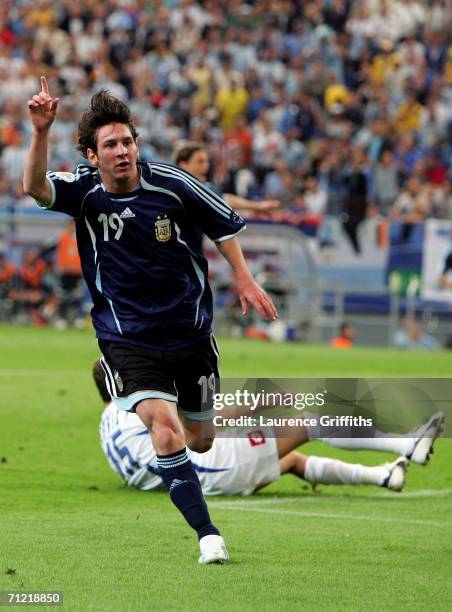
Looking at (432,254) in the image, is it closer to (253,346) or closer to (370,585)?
(253,346)

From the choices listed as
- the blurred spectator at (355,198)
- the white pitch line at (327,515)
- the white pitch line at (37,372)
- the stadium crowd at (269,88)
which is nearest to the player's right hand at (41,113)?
the white pitch line at (327,515)

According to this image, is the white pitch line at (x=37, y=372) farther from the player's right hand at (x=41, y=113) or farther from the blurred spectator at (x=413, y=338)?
the player's right hand at (x=41, y=113)

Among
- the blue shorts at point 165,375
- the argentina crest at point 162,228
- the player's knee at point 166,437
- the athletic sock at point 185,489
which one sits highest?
the argentina crest at point 162,228

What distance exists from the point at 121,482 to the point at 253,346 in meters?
12.3

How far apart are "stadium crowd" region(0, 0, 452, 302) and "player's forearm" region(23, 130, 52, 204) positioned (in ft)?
60.7

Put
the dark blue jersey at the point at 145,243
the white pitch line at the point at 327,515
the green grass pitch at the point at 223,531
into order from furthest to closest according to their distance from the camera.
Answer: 1. the white pitch line at the point at 327,515
2. the dark blue jersey at the point at 145,243
3. the green grass pitch at the point at 223,531

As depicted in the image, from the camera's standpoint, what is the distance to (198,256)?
688 centimetres

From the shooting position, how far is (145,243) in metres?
6.68

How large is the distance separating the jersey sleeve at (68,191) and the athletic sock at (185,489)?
1.31m

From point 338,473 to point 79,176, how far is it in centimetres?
326

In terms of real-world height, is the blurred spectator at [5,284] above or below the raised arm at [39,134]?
below

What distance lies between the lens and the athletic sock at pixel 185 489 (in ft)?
21.1

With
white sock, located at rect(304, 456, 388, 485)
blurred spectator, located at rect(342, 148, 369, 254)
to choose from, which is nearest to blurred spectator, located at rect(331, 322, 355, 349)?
blurred spectator, located at rect(342, 148, 369, 254)

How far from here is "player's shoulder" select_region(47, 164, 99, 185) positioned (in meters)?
6.67
